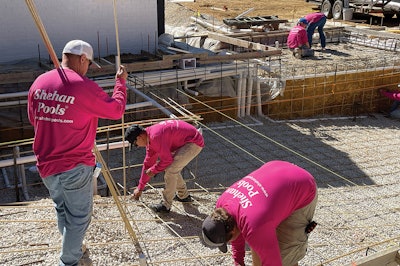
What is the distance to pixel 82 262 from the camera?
3.77 meters

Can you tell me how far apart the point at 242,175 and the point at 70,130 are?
4.99m

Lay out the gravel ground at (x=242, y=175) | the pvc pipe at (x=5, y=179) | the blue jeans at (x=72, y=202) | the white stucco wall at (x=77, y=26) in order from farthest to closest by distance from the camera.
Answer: the white stucco wall at (x=77, y=26)
the pvc pipe at (x=5, y=179)
the gravel ground at (x=242, y=175)
the blue jeans at (x=72, y=202)

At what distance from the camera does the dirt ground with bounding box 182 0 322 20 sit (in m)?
22.4

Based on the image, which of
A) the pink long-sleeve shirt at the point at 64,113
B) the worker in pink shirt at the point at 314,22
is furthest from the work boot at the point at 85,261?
the worker in pink shirt at the point at 314,22

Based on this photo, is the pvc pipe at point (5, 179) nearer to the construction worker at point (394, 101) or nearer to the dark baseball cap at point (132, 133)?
the dark baseball cap at point (132, 133)

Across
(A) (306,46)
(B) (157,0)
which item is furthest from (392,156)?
(B) (157,0)

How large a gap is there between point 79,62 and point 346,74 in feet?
31.2

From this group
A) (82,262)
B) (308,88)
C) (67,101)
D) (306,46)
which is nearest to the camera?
(67,101)

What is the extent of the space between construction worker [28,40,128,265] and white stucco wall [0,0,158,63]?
23.2 ft

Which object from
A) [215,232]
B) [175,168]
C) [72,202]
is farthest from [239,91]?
[215,232]

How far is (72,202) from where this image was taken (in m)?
3.22

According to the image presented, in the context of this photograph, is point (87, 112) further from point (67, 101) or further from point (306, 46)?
point (306, 46)

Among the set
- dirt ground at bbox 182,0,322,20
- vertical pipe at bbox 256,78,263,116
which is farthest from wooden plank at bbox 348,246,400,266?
dirt ground at bbox 182,0,322,20

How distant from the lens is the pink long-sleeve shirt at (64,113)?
3.01 metres
